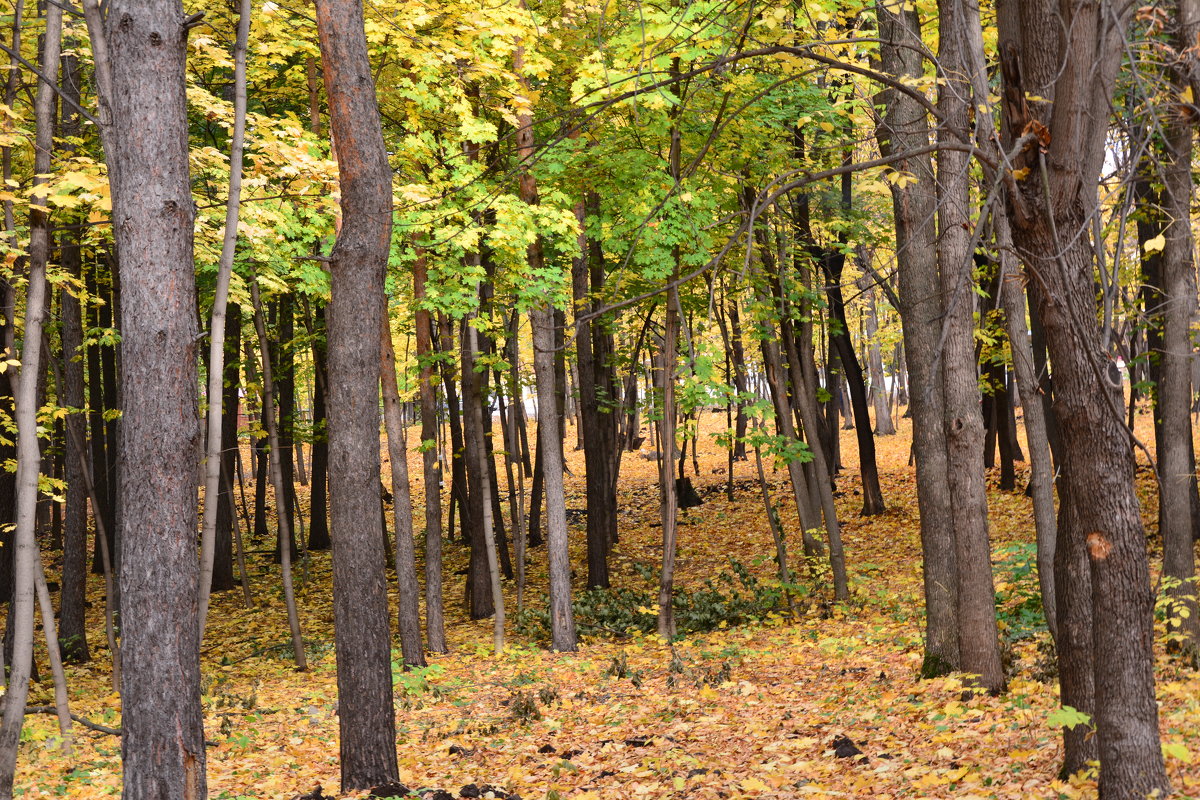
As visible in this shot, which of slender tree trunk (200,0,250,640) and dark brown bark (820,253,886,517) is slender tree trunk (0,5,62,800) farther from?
dark brown bark (820,253,886,517)

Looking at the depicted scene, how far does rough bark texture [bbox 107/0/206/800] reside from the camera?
4750 mm

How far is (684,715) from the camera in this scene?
27.9ft

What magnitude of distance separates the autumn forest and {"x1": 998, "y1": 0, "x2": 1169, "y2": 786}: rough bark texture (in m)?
0.02

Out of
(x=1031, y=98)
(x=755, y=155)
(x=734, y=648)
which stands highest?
(x=755, y=155)

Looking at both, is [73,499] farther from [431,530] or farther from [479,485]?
[479,485]

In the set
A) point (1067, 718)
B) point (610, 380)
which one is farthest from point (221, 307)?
point (610, 380)

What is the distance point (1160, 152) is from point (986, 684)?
19.4 ft

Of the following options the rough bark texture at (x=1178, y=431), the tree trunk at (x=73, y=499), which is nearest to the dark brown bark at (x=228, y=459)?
the tree trunk at (x=73, y=499)

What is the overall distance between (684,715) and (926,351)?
4298 millimetres

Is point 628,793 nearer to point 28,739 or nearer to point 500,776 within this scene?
point 500,776

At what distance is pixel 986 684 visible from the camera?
759cm

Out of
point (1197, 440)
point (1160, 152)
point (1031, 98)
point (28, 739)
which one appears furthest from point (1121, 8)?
point (1197, 440)

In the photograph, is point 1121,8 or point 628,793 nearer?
point 1121,8

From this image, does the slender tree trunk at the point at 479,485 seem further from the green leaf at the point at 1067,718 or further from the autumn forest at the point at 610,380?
the green leaf at the point at 1067,718
